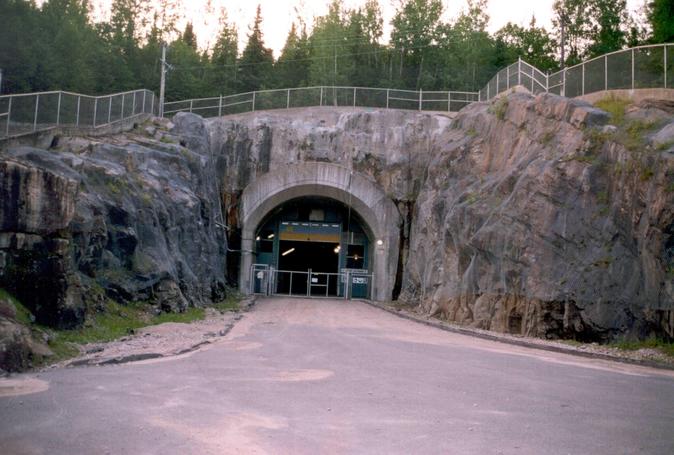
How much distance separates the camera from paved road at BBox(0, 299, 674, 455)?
22.6 feet

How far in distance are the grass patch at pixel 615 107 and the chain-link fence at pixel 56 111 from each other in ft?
59.1

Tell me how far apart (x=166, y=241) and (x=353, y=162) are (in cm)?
1631

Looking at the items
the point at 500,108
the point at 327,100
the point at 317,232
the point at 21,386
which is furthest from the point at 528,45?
the point at 21,386

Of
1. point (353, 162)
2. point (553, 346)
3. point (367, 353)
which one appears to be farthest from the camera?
point (353, 162)

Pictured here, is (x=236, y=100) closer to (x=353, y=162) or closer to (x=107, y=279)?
(x=353, y=162)

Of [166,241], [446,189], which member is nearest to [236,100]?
[446,189]

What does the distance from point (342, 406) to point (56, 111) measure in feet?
63.5

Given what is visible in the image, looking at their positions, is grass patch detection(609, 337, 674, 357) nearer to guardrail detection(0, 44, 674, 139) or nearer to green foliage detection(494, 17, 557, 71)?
guardrail detection(0, 44, 674, 139)

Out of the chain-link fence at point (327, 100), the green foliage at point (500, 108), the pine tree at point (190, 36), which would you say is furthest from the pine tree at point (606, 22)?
the pine tree at point (190, 36)

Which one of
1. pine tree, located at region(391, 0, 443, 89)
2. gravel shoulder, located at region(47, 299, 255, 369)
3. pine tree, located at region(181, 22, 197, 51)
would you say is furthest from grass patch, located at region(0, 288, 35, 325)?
pine tree, located at region(181, 22, 197, 51)

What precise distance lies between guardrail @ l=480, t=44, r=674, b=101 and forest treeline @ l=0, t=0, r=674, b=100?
80.0 ft

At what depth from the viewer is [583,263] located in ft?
62.0

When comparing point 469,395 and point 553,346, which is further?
point 553,346

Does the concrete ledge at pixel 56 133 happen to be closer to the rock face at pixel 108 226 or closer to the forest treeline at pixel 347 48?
the rock face at pixel 108 226
